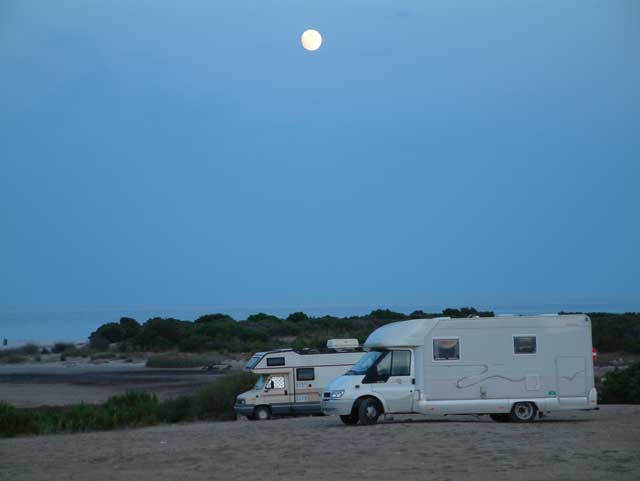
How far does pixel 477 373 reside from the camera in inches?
867

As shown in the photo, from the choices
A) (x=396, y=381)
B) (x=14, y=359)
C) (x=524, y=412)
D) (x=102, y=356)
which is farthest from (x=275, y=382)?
(x=14, y=359)

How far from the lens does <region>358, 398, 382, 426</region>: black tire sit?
22.1m

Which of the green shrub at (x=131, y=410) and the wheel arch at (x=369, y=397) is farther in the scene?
the green shrub at (x=131, y=410)

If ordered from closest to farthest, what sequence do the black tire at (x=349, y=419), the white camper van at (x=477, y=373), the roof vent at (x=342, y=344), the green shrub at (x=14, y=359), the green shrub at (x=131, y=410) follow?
1. the white camper van at (x=477, y=373)
2. the black tire at (x=349, y=419)
3. the green shrub at (x=131, y=410)
4. the roof vent at (x=342, y=344)
5. the green shrub at (x=14, y=359)

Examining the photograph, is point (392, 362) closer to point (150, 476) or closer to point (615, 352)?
point (150, 476)

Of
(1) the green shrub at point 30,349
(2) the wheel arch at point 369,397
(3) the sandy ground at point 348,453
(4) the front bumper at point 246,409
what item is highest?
(1) the green shrub at point 30,349

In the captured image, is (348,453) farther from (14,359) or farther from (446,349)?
(14,359)

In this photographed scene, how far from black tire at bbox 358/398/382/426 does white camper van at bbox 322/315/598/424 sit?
0.02 m

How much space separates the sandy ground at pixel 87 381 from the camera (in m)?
43.5

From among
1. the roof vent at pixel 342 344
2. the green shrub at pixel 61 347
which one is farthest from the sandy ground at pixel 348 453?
the green shrub at pixel 61 347

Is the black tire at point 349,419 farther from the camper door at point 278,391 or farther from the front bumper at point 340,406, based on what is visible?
the camper door at point 278,391

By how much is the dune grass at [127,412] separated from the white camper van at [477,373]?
799 centimetres

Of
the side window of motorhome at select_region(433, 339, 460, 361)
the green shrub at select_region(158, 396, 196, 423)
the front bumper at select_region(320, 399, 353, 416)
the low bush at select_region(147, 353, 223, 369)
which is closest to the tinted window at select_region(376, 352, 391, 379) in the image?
the front bumper at select_region(320, 399, 353, 416)

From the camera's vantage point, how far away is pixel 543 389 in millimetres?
22125
